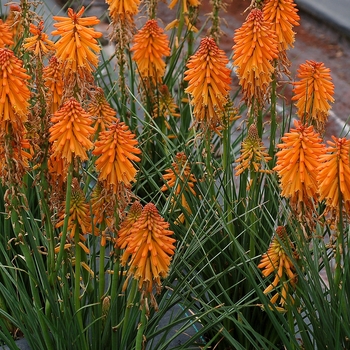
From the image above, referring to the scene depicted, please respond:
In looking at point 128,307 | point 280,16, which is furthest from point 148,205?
point 280,16

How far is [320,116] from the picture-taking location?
9.64 feet

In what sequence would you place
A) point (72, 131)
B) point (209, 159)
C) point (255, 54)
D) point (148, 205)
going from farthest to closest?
point (209, 159) → point (255, 54) → point (72, 131) → point (148, 205)

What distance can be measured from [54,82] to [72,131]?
1.86ft

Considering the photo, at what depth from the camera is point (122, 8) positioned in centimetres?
343

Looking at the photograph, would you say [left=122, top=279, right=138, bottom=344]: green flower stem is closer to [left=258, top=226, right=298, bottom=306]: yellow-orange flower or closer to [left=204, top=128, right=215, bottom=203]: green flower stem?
[left=258, top=226, right=298, bottom=306]: yellow-orange flower

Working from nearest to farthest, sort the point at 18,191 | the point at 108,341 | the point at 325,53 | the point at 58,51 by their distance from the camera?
the point at 18,191
the point at 58,51
the point at 108,341
the point at 325,53

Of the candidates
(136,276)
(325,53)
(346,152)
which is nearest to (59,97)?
(136,276)

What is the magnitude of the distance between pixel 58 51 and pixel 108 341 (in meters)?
1.08

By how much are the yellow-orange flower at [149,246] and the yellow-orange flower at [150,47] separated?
5.14 ft

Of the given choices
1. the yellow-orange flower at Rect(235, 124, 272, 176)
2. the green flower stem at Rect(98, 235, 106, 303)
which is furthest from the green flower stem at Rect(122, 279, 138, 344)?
the yellow-orange flower at Rect(235, 124, 272, 176)

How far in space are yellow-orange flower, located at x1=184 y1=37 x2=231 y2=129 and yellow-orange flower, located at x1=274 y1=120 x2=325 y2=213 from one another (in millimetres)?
469

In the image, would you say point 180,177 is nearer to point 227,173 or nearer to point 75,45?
point 227,173


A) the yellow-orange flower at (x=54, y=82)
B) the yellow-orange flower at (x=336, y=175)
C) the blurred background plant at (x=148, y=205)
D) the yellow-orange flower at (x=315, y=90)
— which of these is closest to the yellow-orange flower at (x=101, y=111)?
the blurred background plant at (x=148, y=205)

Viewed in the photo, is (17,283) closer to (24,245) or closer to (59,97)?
(24,245)
